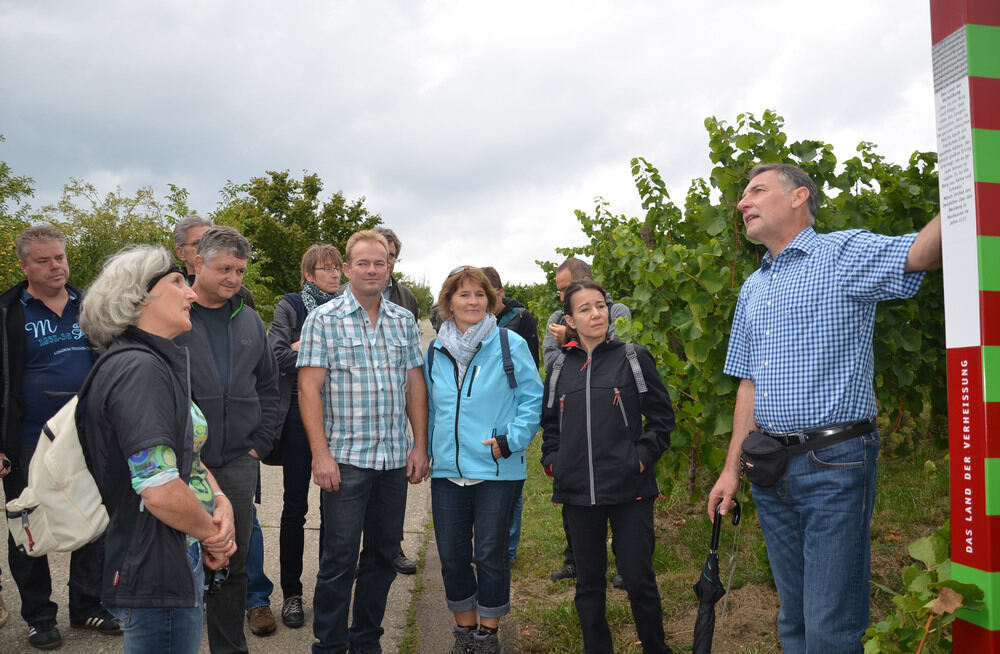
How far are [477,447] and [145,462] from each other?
1.67 m

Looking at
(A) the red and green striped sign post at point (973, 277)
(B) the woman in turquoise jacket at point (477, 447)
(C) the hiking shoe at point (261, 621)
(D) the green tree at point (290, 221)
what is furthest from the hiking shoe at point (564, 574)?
(D) the green tree at point (290, 221)

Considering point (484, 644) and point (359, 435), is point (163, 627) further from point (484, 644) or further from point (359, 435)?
point (484, 644)

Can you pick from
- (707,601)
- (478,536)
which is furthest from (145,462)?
(707,601)

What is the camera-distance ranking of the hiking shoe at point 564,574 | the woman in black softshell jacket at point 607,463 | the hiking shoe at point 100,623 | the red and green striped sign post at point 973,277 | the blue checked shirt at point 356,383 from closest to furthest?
the red and green striped sign post at point 973,277 → the woman in black softshell jacket at point 607,463 → the blue checked shirt at point 356,383 → the hiking shoe at point 100,623 → the hiking shoe at point 564,574

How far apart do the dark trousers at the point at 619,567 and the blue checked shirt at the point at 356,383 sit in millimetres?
910

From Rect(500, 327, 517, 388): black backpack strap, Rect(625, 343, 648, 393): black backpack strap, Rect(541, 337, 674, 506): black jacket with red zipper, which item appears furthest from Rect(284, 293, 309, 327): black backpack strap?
Rect(625, 343, 648, 393): black backpack strap

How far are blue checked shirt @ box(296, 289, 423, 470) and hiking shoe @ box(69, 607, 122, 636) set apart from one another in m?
1.67

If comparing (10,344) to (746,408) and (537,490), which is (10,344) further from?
(537,490)

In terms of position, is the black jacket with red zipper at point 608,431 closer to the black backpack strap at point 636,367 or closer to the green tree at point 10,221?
the black backpack strap at point 636,367

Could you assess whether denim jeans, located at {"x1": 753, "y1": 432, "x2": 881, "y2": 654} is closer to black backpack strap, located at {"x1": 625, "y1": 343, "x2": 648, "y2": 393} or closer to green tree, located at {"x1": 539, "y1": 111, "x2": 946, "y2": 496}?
black backpack strap, located at {"x1": 625, "y1": 343, "x2": 648, "y2": 393}

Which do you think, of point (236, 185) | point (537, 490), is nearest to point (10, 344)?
point (537, 490)

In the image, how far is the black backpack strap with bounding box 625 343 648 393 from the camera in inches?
128

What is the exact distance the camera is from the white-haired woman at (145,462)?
76.4 inches

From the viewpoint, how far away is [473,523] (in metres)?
3.52
